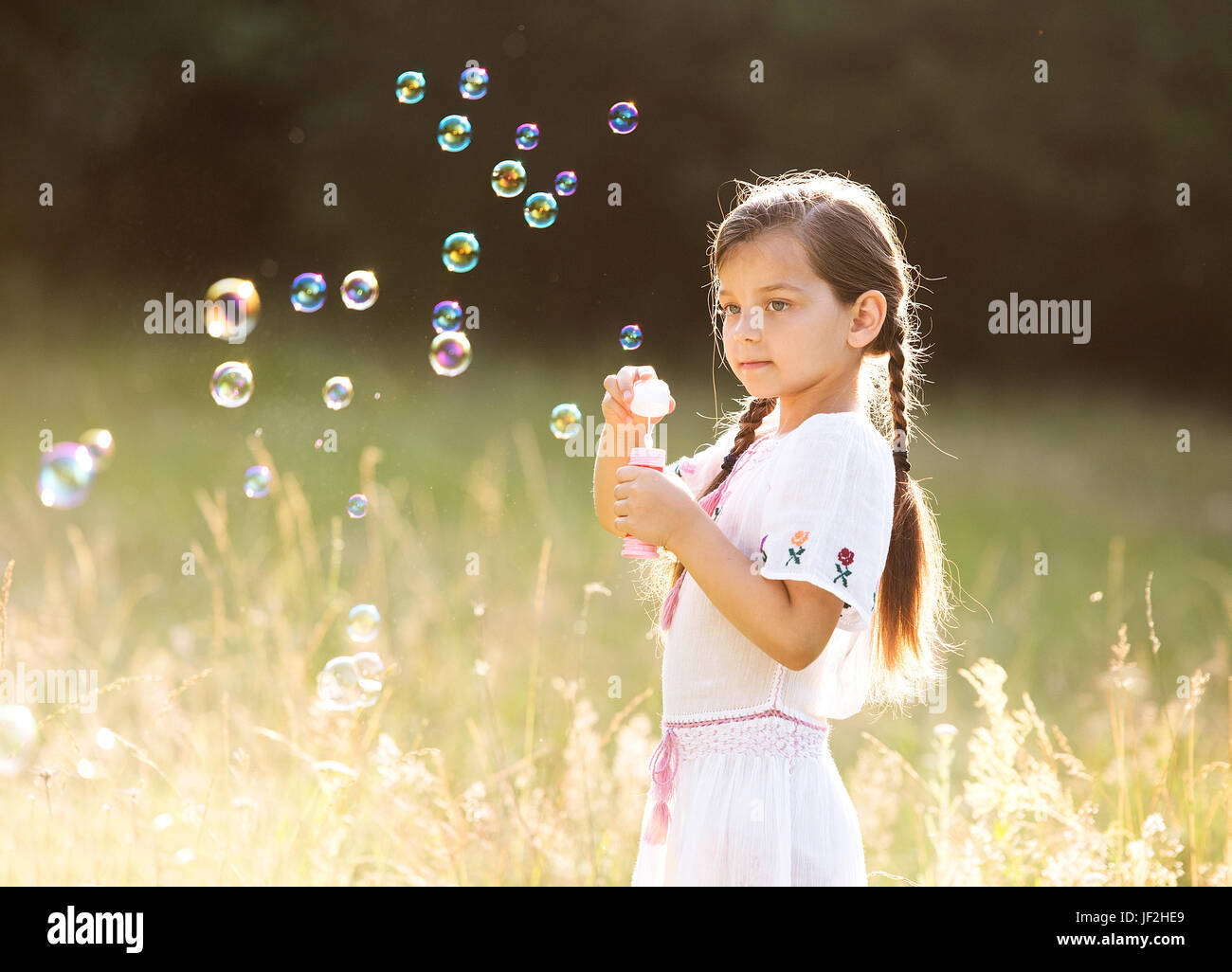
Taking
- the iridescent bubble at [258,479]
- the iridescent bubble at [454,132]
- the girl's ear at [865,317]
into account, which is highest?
the iridescent bubble at [454,132]

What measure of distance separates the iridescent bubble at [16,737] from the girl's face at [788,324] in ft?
5.03

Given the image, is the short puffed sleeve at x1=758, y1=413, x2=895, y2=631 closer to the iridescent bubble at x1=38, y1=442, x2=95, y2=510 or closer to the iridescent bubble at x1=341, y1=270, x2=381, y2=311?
the iridescent bubble at x1=341, y1=270, x2=381, y2=311

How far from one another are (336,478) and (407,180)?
3330 millimetres

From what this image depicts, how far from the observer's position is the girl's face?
64.2 inches

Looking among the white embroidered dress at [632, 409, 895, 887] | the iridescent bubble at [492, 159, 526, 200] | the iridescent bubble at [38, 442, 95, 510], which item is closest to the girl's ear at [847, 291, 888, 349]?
the white embroidered dress at [632, 409, 895, 887]

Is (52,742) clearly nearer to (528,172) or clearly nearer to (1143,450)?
(528,172)

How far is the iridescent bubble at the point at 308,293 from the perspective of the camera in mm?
2803

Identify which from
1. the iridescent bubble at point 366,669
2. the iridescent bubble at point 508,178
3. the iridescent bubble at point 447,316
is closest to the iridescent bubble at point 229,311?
the iridescent bubble at point 447,316

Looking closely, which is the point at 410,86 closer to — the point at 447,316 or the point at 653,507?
the point at 447,316

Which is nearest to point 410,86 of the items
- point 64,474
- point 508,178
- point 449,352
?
point 508,178

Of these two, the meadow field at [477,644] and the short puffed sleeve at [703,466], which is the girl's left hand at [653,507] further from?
the meadow field at [477,644]

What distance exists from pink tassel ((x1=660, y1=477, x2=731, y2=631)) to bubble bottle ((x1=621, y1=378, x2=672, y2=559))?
0.11 metres

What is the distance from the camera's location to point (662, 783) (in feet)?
5.48
